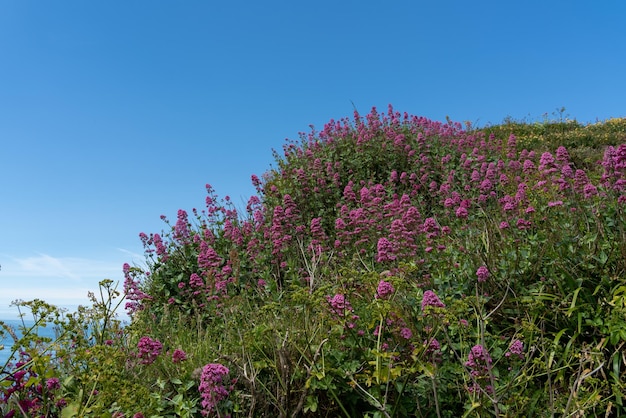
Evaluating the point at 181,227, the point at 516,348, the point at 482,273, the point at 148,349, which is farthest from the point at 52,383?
the point at 181,227

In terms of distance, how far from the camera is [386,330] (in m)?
3.34

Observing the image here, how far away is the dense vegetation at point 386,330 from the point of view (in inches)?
113

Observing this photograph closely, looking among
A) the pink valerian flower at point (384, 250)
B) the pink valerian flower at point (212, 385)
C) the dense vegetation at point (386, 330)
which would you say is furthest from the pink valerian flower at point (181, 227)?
the pink valerian flower at point (212, 385)

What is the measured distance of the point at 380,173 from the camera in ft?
31.6

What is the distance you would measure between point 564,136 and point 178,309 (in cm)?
1326

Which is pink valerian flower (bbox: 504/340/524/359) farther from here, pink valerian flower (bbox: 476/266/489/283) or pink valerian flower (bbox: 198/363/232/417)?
pink valerian flower (bbox: 198/363/232/417)

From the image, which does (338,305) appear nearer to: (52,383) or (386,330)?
(386,330)

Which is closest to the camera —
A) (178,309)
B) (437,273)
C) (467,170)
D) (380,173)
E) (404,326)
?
(404,326)

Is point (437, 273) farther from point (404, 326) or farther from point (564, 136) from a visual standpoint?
point (564, 136)

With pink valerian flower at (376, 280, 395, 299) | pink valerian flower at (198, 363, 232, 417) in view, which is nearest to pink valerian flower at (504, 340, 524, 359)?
pink valerian flower at (376, 280, 395, 299)

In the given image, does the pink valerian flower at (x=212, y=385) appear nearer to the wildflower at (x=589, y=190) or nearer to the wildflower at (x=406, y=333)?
the wildflower at (x=406, y=333)

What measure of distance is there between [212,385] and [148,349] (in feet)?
2.49

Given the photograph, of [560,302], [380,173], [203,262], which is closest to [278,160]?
[380,173]

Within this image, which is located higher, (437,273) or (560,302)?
(437,273)
